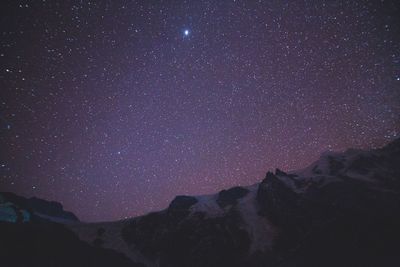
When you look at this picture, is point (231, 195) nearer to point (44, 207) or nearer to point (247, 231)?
point (247, 231)

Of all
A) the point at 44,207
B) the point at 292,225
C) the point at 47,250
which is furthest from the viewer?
the point at 44,207

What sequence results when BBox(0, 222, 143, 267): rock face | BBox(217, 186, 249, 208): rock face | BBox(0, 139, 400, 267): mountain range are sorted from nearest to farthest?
BBox(0, 222, 143, 267): rock face
BBox(0, 139, 400, 267): mountain range
BBox(217, 186, 249, 208): rock face

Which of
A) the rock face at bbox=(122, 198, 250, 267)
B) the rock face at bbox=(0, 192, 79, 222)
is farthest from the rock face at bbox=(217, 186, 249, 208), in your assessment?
the rock face at bbox=(0, 192, 79, 222)

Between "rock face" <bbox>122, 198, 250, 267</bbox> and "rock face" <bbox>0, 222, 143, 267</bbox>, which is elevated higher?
"rock face" <bbox>0, 222, 143, 267</bbox>

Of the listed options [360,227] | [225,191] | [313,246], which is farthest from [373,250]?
[225,191]

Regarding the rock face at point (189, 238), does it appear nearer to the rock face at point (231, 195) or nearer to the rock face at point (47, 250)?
the rock face at point (47, 250)

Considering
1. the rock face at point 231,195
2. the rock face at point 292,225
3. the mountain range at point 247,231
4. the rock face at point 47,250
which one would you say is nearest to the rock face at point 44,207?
the mountain range at point 247,231

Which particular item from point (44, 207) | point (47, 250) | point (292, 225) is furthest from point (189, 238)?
point (44, 207)

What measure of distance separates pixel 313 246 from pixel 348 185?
90.6ft

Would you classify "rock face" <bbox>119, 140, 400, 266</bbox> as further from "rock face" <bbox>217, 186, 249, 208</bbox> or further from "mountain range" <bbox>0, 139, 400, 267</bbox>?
"rock face" <bbox>217, 186, 249, 208</bbox>

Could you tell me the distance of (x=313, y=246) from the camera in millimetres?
52031

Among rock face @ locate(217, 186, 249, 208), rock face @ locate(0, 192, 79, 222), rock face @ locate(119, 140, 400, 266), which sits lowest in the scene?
rock face @ locate(119, 140, 400, 266)

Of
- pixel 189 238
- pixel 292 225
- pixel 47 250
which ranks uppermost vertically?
pixel 47 250

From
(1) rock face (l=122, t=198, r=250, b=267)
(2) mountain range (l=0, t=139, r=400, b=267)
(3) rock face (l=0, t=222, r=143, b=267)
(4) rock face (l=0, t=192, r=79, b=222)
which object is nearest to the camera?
(3) rock face (l=0, t=222, r=143, b=267)
